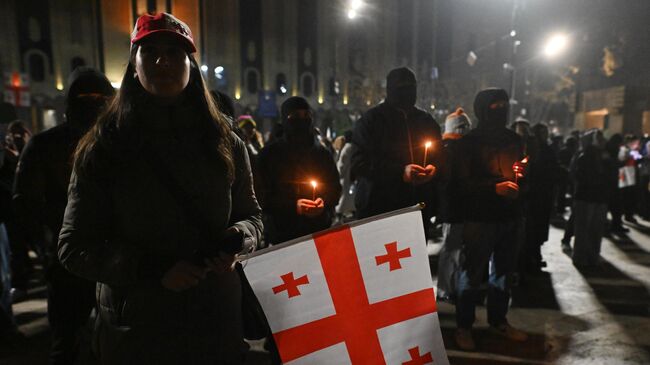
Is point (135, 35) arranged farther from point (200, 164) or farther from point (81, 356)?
point (81, 356)

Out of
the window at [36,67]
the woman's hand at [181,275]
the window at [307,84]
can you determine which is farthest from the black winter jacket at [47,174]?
the window at [307,84]

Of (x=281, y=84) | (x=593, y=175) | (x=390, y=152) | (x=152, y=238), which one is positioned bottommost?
(x=593, y=175)

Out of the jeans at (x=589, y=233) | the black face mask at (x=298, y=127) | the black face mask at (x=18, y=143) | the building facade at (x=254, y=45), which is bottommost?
the jeans at (x=589, y=233)

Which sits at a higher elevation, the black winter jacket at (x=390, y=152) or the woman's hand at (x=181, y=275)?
the black winter jacket at (x=390, y=152)

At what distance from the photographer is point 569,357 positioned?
4086 millimetres

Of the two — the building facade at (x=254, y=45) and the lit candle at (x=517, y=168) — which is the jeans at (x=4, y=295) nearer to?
the lit candle at (x=517, y=168)

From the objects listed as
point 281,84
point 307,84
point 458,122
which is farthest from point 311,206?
point 307,84

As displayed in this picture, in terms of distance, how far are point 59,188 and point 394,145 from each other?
8.75ft

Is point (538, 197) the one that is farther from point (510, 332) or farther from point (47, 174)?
point (47, 174)

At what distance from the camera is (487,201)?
4.15m

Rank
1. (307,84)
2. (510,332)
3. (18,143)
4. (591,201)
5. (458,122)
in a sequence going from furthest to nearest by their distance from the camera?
(307,84)
(458,122)
(591,201)
(18,143)
(510,332)

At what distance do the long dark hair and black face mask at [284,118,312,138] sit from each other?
2209mm

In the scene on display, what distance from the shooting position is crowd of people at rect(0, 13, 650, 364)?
1.59m

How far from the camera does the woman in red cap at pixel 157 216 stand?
1.56m
